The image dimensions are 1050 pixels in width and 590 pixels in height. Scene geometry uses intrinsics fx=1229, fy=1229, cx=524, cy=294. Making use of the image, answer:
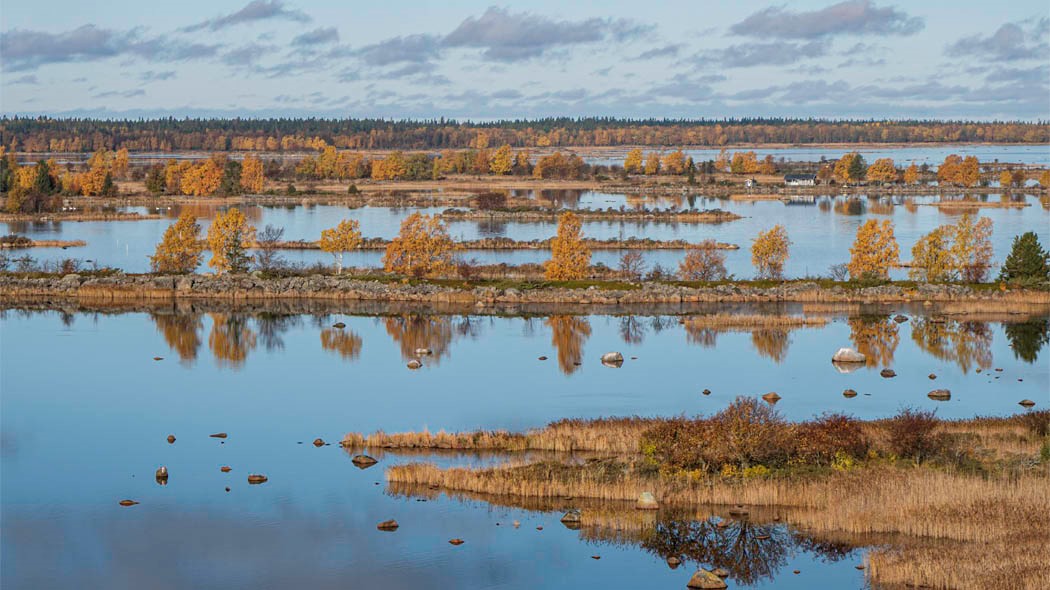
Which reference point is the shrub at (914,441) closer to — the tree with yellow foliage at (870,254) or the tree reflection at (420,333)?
the tree reflection at (420,333)

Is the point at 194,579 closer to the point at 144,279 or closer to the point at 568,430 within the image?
the point at 568,430

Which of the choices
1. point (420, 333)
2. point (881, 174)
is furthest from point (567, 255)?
point (881, 174)

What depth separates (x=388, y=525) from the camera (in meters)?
16.6

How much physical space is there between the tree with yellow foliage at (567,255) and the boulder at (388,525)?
79.3 ft

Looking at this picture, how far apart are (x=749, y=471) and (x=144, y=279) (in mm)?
28938

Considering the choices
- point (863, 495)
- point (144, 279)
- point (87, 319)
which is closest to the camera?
point (863, 495)

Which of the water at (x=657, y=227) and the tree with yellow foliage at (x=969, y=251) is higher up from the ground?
the tree with yellow foliage at (x=969, y=251)

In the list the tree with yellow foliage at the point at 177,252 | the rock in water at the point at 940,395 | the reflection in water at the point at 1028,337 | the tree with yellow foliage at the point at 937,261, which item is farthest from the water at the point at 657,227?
the rock in water at the point at 940,395

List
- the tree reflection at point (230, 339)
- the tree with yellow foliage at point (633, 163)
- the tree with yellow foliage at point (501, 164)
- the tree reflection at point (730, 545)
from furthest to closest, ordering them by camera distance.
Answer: the tree with yellow foliage at point (633, 163), the tree with yellow foliage at point (501, 164), the tree reflection at point (230, 339), the tree reflection at point (730, 545)

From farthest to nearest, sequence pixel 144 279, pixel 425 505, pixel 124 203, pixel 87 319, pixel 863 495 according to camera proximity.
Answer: pixel 124 203
pixel 144 279
pixel 87 319
pixel 425 505
pixel 863 495

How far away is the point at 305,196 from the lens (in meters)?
98.6

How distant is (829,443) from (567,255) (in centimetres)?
2301

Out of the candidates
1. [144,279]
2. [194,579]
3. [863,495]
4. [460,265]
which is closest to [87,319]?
[144,279]

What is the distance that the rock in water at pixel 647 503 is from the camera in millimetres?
16938
